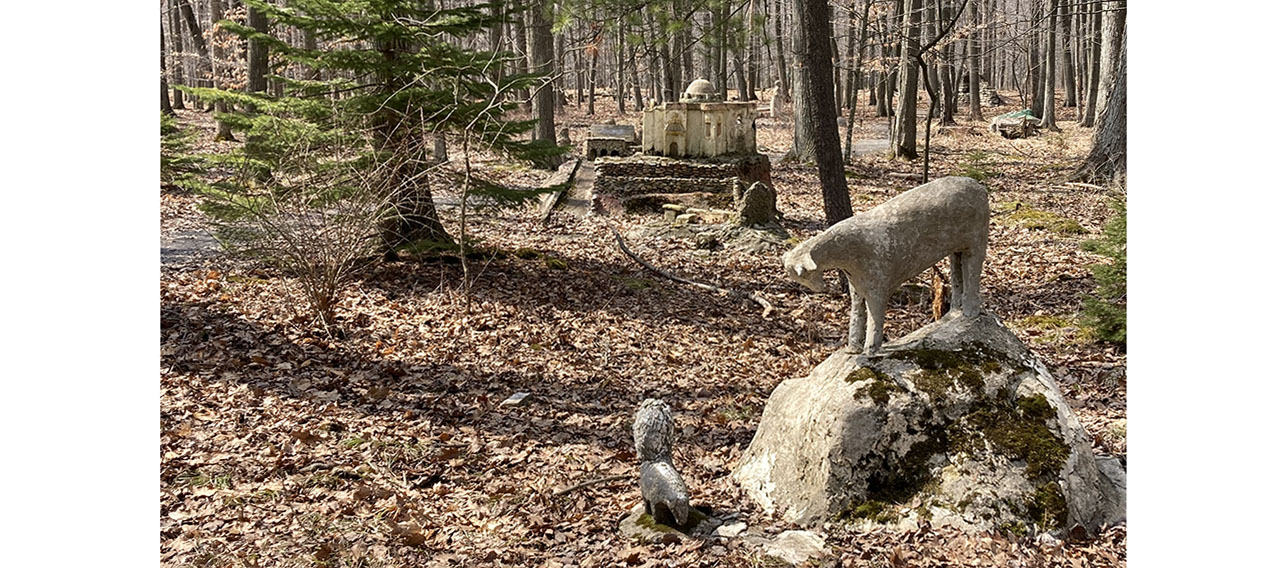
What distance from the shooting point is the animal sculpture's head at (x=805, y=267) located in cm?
479

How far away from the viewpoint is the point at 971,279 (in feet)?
17.1

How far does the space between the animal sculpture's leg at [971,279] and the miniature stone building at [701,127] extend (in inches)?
426

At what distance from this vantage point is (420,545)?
15.8ft

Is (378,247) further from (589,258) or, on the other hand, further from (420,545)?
(420,545)

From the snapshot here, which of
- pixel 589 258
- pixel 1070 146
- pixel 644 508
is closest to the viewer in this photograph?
pixel 644 508

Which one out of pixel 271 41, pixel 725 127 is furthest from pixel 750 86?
pixel 271 41

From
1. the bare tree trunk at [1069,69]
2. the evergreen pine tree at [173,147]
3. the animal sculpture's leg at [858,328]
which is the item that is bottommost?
the animal sculpture's leg at [858,328]

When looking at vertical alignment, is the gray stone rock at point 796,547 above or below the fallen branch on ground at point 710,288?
below

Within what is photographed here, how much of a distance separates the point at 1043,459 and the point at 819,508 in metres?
1.18

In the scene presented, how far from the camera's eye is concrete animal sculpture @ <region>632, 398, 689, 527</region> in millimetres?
4855

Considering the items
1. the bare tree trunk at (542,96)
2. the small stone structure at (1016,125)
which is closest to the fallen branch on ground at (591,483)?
the bare tree trunk at (542,96)

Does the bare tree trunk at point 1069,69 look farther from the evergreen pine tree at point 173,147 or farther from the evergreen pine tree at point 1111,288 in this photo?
the evergreen pine tree at point 173,147

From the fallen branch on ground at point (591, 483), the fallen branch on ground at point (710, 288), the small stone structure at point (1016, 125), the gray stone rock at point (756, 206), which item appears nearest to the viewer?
the fallen branch on ground at point (591, 483)

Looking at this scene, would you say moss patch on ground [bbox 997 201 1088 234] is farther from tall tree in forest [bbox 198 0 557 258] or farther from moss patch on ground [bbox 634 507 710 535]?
moss patch on ground [bbox 634 507 710 535]
